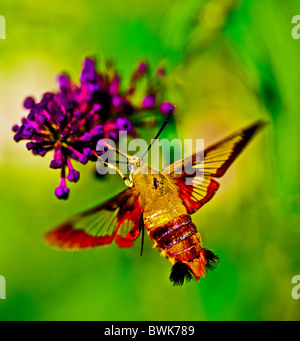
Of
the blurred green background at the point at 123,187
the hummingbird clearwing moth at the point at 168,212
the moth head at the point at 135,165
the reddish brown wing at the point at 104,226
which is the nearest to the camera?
the reddish brown wing at the point at 104,226

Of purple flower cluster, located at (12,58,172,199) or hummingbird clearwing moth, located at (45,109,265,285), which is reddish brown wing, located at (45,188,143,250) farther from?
purple flower cluster, located at (12,58,172,199)

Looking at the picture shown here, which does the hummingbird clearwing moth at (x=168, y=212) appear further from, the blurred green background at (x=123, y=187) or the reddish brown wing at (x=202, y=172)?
the blurred green background at (x=123, y=187)

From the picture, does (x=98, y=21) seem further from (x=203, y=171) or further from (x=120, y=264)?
(x=120, y=264)

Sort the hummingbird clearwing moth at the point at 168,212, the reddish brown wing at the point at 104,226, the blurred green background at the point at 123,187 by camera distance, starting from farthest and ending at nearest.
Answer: the blurred green background at the point at 123,187 < the hummingbird clearwing moth at the point at 168,212 < the reddish brown wing at the point at 104,226

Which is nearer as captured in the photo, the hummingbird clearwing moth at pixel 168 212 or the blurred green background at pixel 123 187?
the hummingbird clearwing moth at pixel 168 212

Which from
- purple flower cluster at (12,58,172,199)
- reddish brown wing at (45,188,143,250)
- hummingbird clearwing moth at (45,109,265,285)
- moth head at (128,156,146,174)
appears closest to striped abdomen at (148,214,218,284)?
hummingbird clearwing moth at (45,109,265,285)

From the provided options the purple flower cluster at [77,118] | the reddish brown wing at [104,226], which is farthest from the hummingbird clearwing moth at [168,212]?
the purple flower cluster at [77,118]

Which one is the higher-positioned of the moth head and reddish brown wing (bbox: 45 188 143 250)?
the moth head
